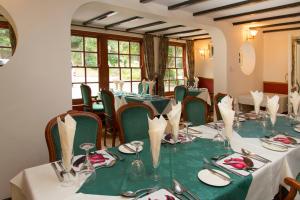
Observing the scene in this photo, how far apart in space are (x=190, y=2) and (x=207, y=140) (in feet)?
7.34

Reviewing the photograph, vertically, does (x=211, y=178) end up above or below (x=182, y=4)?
below

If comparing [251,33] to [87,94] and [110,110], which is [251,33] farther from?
[87,94]

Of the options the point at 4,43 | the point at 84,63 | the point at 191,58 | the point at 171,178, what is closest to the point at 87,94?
the point at 84,63

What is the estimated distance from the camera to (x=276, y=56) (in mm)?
5801

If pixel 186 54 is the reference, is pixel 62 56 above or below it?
below

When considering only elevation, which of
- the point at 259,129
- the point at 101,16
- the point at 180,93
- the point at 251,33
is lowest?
the point at 259,129

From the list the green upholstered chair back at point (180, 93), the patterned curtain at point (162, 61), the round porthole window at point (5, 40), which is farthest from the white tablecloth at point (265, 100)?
the round porthole window at point (5, 40)

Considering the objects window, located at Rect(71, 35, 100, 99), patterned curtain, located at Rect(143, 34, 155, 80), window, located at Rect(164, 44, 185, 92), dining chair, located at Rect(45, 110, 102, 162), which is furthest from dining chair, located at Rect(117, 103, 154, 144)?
window, located at Rect(164, 44, 185, 92)

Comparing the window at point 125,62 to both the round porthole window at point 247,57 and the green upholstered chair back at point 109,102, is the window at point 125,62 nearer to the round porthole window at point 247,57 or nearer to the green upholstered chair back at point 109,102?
the green upholstered chair back at point 109,102

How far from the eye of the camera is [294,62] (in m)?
5.10

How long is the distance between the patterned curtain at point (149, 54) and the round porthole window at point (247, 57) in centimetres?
240

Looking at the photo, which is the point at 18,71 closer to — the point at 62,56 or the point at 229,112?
the point at 62,56

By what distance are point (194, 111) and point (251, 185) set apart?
156 centimetres

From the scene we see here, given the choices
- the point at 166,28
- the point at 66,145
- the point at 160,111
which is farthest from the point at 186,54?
the point at 66,145
